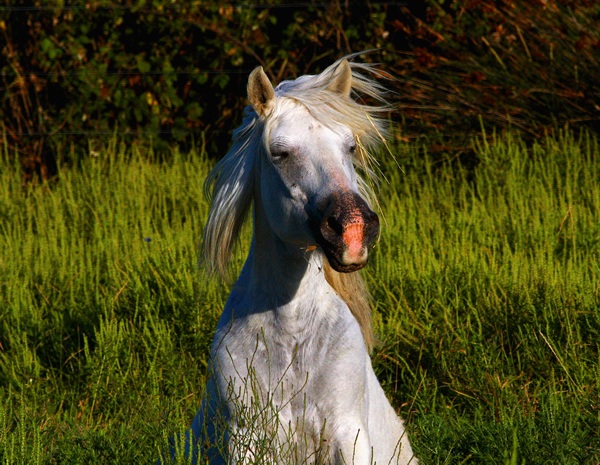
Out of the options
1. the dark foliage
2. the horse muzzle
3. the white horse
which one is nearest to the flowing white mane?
the white horse

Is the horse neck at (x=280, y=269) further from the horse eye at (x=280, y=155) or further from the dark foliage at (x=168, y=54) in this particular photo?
the dark foliage at (x=168, y=54)

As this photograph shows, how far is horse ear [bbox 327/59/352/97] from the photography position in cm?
321

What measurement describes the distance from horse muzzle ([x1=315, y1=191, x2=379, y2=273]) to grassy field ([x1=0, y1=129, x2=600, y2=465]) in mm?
711

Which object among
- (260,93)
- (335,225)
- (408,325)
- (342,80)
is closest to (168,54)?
(408,325)

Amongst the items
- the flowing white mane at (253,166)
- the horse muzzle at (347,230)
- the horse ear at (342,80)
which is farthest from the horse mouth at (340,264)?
the horse ear at (342,80)

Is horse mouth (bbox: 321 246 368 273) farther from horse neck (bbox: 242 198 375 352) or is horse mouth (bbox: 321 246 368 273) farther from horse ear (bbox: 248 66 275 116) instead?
horse ear (bbox: 248 66 275 116)

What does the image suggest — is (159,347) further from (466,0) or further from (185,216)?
(466,0)

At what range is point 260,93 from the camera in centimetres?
307

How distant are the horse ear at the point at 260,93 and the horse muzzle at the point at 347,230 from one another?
1.55 feet

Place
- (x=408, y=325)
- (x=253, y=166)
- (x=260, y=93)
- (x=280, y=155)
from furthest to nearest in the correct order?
(x=408, y=325) < (x=253, y=166) < (x=260, y=93) < (x=280, y=155)

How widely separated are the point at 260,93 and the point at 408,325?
81.4 inches

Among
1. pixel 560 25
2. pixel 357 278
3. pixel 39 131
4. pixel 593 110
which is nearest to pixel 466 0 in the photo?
pixel 560 25

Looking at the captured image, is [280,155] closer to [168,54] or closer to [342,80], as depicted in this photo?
[342,80]

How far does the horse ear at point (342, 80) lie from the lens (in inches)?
126
